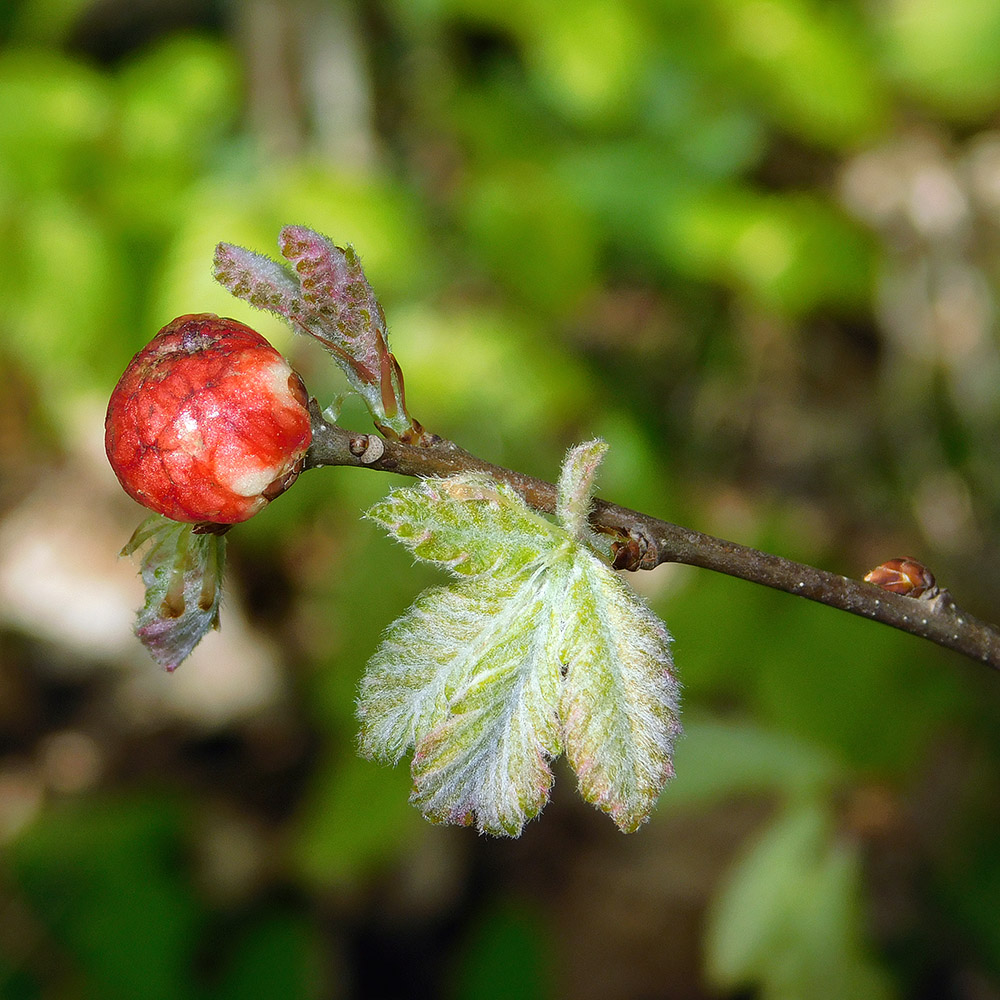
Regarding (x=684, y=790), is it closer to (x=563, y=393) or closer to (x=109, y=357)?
(x=563, y=393)

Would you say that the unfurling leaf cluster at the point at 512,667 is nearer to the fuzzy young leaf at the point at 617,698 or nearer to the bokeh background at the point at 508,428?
the fuzzy young leaf at the point at 617,698

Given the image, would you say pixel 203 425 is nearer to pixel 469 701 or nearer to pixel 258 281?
pixel 258 281

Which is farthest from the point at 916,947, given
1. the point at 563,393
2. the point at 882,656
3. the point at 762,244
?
the point at 762,244

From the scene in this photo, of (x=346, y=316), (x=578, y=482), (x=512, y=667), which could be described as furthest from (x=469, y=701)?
(x=346, y=316)

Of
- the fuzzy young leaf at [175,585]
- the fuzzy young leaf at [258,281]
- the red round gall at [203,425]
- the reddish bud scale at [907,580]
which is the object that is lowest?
the reddish bud scale at [907,580]

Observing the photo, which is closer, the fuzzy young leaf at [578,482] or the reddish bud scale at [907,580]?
the fuzzy young leaf at [578,482]

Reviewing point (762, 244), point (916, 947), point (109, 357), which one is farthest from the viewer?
A: point (762, 244)

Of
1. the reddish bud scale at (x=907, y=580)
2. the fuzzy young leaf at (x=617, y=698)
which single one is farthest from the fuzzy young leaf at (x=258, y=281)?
the reddish bud scale at (x=907, y=580)
